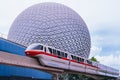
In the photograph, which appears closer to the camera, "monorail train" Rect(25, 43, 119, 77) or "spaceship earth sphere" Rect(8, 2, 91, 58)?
"monorail train" Rect(25, 43, 119, 77)

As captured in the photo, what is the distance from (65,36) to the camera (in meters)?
74.9

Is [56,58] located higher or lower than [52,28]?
lower

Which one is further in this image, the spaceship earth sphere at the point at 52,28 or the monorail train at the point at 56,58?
the spaceship earth sphere at the point at 52,28

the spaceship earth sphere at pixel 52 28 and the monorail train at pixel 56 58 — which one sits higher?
the spaceship earth sphere at pixel 52 28

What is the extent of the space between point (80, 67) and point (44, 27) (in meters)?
28.2

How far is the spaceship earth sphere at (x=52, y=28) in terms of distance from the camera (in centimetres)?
7162

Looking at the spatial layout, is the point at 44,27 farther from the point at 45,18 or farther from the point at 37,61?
the point at 37,61

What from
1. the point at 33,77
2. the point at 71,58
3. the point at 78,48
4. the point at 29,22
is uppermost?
the point at 29,22

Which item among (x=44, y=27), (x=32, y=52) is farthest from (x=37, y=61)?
(x=44, y=27)

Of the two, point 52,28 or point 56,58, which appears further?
point 52,28

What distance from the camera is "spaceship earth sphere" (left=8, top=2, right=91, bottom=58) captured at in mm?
71625

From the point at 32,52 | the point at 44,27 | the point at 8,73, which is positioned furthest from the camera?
the point at 44,27

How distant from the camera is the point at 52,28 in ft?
242

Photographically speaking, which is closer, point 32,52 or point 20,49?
point 32,52
